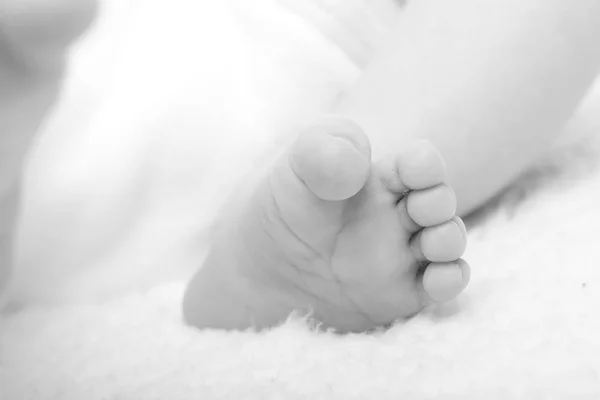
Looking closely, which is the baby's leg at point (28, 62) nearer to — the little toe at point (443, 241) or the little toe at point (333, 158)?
the little toe at point (333, 158)

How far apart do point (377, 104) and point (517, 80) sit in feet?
0.42

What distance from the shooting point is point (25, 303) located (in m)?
0.64

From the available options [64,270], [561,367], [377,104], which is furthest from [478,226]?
[64,270]

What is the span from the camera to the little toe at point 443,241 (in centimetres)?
47

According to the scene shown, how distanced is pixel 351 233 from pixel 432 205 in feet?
0.20

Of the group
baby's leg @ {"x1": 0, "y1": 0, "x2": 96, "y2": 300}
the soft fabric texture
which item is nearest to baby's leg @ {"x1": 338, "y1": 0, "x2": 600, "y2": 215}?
the soft fabric texture

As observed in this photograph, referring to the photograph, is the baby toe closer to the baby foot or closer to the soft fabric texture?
the baby foot

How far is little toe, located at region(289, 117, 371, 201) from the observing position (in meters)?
0.44

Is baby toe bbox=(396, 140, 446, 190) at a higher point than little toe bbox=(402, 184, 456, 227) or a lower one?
higher

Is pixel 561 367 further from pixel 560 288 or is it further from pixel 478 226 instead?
pixel 478 226

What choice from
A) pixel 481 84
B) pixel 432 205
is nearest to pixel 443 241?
pixel 432 205

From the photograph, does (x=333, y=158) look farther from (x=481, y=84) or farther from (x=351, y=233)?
(x=481, y=84)

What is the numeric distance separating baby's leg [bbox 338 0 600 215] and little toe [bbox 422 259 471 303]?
14 centimetres

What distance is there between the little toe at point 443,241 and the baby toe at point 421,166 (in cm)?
3
